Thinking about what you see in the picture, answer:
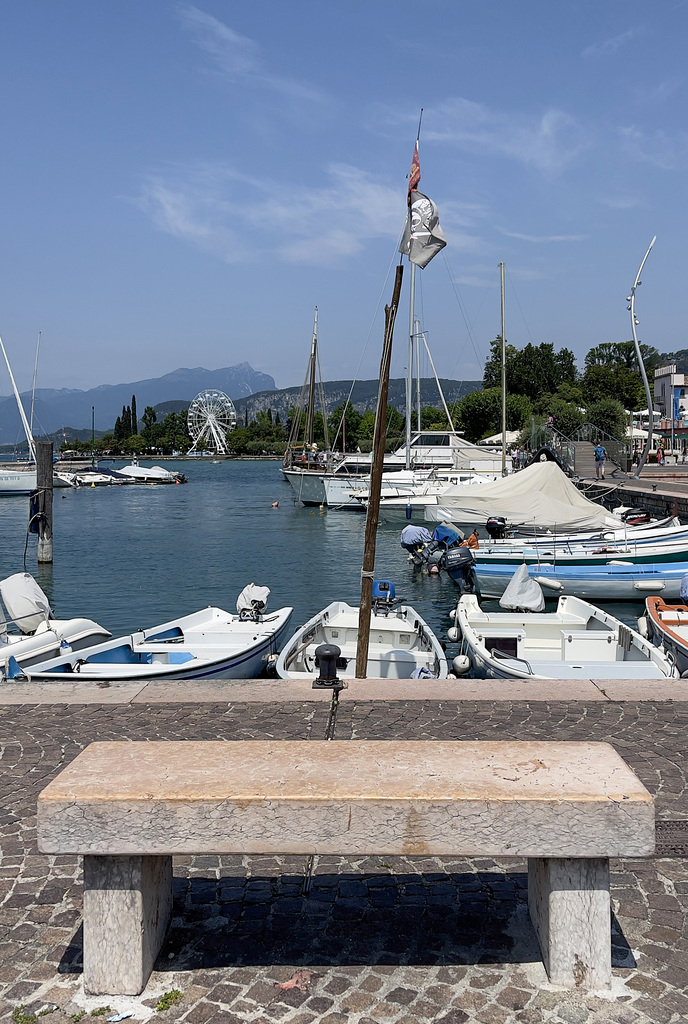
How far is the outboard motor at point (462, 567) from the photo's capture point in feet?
74.6

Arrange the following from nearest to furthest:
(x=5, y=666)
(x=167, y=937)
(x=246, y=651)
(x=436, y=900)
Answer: (x=167, y=937) < (x=436, y=900) < (x=5, y=666) < (x=246, y=651)

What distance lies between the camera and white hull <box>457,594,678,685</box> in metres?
10.6

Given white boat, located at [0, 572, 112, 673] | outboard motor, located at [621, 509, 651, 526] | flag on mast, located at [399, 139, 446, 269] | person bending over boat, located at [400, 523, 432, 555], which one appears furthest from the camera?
outboard motor, located at [621, 509, 651, 526]

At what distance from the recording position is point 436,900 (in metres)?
4.39

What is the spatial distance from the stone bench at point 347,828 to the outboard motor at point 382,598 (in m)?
11.3

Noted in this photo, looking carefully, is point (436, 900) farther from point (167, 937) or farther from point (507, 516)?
point (507, 516)

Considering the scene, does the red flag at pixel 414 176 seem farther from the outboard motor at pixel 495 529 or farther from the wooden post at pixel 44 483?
the wooden post at pixel 44 483

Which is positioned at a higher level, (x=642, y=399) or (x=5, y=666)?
(x=642, y=399)

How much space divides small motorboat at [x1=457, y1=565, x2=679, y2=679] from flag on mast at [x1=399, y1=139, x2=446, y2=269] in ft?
16.3

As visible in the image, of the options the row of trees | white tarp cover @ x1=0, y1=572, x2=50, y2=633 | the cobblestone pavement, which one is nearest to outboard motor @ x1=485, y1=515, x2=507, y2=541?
white tarp cover @ x1=0, y1=572, x2=50, y2=633

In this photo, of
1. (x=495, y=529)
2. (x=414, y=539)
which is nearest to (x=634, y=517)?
(x=495, y=529)

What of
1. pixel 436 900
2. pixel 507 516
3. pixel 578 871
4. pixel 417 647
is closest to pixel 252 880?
pixel 436 900

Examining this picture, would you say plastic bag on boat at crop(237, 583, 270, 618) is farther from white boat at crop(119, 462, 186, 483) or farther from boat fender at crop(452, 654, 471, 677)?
white boat at crop(119, 462, 186, 483)

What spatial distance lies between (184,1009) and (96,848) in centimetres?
74
